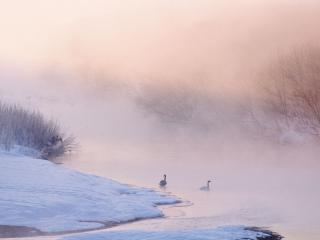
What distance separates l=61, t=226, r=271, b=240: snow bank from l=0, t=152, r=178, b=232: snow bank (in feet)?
3.14

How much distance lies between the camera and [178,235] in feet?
30.1

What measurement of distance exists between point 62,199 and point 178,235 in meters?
3.33

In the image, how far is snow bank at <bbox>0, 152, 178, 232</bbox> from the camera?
10484 millimetres

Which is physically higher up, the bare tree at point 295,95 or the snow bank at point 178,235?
the bare tree at point 295,95

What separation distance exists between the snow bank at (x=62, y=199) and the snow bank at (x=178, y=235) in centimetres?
96

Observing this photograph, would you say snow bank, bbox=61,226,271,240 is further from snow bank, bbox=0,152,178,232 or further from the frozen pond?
snow bank, bbox=0,152,178,232

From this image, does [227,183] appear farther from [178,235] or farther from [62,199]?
[178,235]

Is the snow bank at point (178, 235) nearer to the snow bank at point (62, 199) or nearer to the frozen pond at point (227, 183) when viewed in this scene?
the frozen pond at point (227, 183)

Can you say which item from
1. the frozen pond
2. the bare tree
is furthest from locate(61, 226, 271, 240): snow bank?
the bare tree

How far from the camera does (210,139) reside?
141ft

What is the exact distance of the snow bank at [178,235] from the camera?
8.99 m

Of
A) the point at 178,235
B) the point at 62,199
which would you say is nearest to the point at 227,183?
the point at 62,199

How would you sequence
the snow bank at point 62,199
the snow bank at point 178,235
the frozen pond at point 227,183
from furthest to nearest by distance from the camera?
the frozen pond at point 227,183, the snow bank at point 62,199, the snow bank at point 178,235

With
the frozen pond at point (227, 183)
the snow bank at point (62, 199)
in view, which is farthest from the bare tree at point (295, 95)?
the snow bank at point (62, 199)
